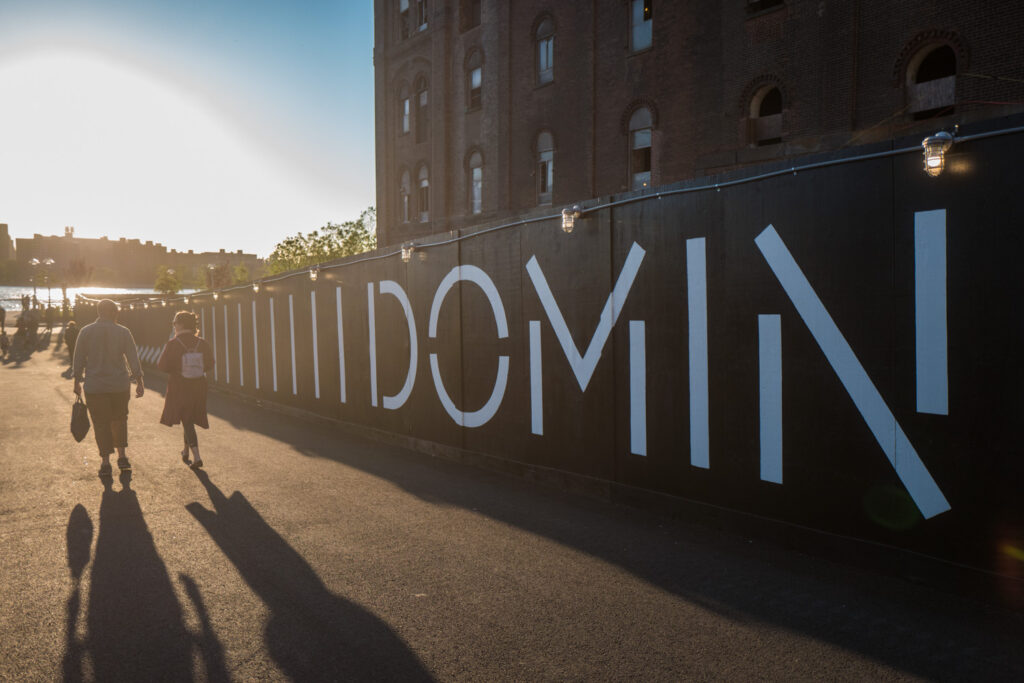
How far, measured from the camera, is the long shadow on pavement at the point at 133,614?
3695 mm

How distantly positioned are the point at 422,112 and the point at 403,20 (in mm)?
4829

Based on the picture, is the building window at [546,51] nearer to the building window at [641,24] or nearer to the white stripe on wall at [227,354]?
the building window at [641,24]

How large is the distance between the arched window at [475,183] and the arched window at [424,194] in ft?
9.95

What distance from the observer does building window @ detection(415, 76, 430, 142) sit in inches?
1337

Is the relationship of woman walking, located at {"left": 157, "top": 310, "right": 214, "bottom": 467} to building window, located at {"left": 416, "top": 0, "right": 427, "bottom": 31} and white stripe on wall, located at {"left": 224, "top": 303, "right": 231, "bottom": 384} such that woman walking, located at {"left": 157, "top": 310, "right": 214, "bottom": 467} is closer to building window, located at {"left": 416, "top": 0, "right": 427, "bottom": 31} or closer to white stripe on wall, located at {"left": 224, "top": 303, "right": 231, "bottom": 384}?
white stripe on wall, located at {"left": 224, "top": 303, "right": 231, "bottom": 384}

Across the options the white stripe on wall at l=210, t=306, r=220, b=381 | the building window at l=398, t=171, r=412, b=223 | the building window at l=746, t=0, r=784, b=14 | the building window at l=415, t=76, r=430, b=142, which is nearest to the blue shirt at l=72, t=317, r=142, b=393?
the white stripe on wall at l=210, t=306, r=220, b=381

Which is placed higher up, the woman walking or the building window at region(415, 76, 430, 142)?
the building window at region(415, 76, 430, 142)

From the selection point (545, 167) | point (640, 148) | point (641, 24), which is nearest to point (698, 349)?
point (640, 148)

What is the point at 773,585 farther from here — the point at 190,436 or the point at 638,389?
the point at 190,436

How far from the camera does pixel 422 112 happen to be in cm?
3431

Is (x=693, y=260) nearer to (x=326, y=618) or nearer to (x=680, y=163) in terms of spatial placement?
(x=326, y=618)

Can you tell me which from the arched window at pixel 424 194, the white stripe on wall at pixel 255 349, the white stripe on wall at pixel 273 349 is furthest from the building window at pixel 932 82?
the arched window at pixel 424 194

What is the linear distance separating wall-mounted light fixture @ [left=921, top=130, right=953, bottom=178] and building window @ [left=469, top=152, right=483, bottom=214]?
2672 centimetres

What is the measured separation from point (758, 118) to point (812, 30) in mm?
2519
